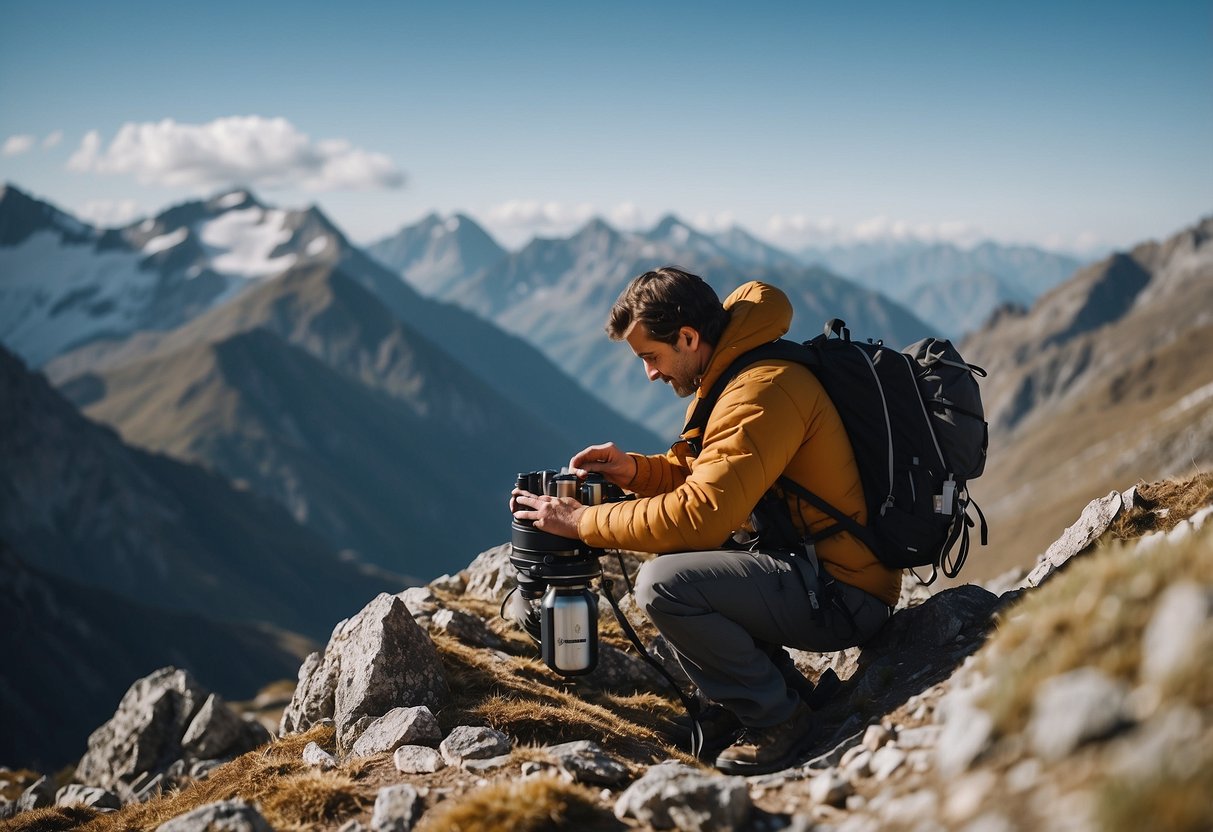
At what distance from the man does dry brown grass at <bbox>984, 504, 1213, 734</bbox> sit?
7.89 ft

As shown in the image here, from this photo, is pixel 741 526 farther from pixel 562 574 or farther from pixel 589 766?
pixel 589 766

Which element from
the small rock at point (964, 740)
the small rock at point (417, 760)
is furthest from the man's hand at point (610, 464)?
the small rock at point (964, 740)

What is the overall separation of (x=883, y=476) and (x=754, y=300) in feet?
5.74

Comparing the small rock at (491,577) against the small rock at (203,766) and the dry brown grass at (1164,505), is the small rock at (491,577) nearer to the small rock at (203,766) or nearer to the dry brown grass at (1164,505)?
the small rock at (203,766)

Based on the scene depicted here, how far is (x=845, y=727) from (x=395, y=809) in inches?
139

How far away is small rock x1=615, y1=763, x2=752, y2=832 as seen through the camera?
5273 millimetres

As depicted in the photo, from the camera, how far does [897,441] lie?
7.16m

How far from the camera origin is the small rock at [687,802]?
5273mm

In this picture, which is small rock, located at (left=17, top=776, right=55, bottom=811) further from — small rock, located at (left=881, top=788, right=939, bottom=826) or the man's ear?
small rock, located at (left=881, top=788, right=939, bottom=826)

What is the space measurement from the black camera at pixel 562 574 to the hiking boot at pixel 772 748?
155 cm

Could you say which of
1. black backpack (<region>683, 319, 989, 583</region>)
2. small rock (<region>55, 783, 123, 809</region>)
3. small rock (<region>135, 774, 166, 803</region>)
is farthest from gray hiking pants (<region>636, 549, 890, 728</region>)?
small rock (<region>135, 774, 166, 803</region>)

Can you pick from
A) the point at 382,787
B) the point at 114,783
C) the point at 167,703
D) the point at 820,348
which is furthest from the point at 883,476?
the point at 167,703

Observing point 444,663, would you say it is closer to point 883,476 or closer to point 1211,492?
point 883,476

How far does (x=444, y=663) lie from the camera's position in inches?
365
